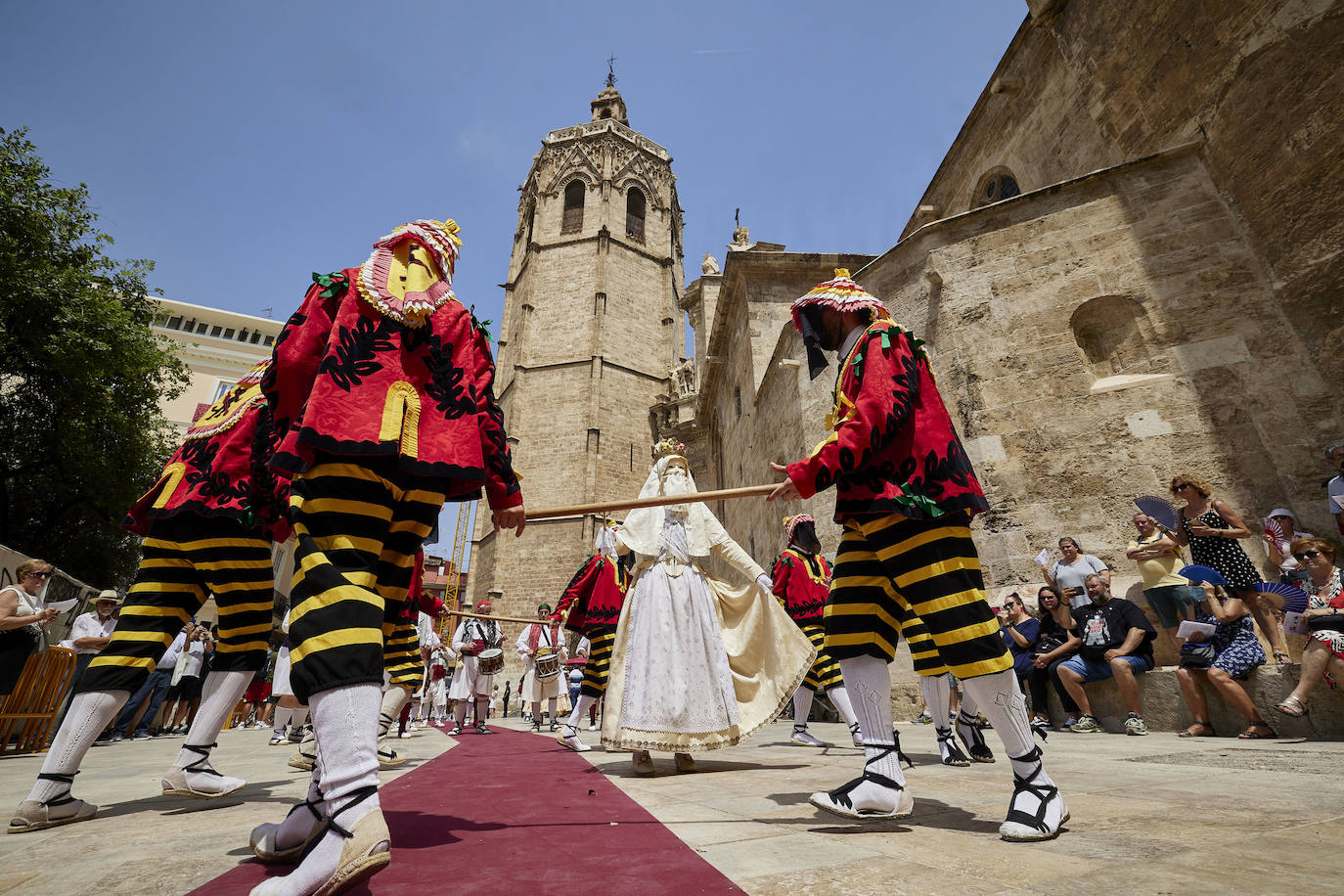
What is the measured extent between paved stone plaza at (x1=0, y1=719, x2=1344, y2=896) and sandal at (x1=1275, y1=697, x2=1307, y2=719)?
14.9 inches

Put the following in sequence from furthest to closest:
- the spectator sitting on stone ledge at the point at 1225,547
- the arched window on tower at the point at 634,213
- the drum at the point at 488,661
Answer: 1. the arched window on tower at the point at 634,213
2. the drum at the point at 488,661
3. the spectator sitting on stone ledge at the point at 1225,547

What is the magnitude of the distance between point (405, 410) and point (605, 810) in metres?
1.79

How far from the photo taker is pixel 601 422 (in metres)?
31.5

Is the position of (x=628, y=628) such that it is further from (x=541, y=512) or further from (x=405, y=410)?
(x=405, y=410)

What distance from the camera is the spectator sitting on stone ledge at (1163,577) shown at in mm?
5887

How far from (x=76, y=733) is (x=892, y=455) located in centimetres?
353

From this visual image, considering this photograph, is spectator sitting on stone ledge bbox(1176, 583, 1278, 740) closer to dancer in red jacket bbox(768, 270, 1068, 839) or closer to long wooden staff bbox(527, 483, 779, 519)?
dancer in red jacket bbox(768, 270, 1068, 839)

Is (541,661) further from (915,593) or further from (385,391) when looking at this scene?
(385,391)

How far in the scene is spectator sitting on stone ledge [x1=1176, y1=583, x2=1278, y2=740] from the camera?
463 centimetres

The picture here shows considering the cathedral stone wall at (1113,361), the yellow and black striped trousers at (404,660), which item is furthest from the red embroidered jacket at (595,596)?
the cathedral stone wall at (1113,361)

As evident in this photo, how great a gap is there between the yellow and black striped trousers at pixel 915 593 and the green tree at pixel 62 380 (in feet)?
67.8

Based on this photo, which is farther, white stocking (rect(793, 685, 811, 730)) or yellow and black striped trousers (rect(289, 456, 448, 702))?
white stocking (rect(793, 685, 811, 730))

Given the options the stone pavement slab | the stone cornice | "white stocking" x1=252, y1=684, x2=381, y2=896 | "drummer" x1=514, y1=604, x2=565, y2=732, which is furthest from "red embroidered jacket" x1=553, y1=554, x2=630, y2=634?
the stone cornice

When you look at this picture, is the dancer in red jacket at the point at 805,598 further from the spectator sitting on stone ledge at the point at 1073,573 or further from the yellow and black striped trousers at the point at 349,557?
the yellow and black striped trousers at the point at 349,557
